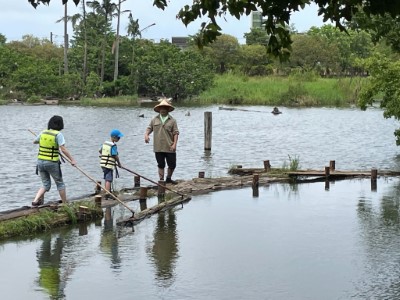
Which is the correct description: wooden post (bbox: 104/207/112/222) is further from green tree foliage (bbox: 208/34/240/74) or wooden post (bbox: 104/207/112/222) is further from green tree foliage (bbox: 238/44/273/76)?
green tree foliage (bbox: 208/34/240/74)

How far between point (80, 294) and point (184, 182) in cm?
824

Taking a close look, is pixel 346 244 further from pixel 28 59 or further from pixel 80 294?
pixel 28 59

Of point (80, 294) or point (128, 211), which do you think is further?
point (128, 211)

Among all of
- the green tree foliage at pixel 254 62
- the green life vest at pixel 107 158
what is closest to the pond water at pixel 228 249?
the green life vest at pixel 107 158

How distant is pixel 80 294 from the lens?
779cm

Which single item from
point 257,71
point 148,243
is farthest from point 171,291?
A: point 257,71

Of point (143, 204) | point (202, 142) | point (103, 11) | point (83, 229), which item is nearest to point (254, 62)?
point (103, 11)

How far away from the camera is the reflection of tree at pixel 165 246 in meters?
8.74

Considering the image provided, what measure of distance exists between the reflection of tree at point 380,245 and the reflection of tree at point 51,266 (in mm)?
3063

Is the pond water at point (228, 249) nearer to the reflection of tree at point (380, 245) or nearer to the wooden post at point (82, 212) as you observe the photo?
the reflection of tree at point (380, 245)

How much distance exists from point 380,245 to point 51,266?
13.8ft

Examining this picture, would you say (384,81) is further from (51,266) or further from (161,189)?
(51,266)

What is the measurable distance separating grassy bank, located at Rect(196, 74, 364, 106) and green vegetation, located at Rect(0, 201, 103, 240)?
54438mm

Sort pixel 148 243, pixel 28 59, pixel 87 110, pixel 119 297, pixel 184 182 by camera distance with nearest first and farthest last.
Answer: pixel 119 297 < pixel 148 243 < pixel 184 182 < pixel 87 110 < pixel 28 59
